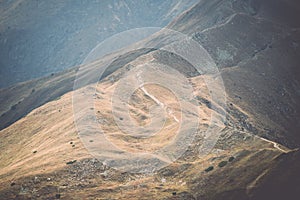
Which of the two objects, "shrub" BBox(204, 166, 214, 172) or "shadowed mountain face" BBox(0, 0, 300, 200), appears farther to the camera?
"shrub" BBox(204, 166, 214, 172)

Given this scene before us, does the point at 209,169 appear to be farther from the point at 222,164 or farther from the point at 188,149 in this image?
the point at 188,149

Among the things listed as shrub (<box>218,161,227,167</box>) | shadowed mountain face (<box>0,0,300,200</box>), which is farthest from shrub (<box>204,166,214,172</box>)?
shrub (<box>218,161,227,167</box>)

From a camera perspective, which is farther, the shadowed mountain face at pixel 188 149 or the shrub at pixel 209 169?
the shrub at pixel 209 169

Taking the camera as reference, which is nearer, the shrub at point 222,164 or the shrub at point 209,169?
the shrub at point 222,164

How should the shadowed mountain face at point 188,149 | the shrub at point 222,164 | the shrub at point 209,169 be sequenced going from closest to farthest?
the shadowed mountain face at point 188,149 < the shrub at point 222,164 < the shrub at point 209,169

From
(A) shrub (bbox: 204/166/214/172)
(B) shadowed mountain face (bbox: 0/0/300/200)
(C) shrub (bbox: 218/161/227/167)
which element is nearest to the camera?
(B) shadowed mountain face (bbox: 0/0/300/200)

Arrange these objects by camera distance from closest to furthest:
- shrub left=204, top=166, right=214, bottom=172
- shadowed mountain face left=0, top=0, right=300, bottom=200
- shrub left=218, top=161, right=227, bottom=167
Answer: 1. shadowed mountain face left=0, top=0, right=300, bottom=200
2. shrub left=218, top=161, right=227, bottom=167
3. shrub left=204, top=166, right=214, bottom=172

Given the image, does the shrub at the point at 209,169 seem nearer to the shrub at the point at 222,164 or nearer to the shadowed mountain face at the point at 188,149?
the shadowed mountain face at the point at 188,149

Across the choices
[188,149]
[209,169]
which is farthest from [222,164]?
[188,149]

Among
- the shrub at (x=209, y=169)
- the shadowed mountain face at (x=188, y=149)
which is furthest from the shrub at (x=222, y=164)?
the shrub at (x=209, y=169)

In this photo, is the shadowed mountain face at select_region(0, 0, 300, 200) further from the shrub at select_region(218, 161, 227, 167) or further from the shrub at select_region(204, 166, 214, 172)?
the shrub at select_region(218, 161, 227, 167)

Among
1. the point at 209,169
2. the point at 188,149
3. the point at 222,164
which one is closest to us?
the point at 222,164

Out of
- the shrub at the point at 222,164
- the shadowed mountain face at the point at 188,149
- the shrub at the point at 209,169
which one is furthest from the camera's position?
the shrub at the point at 209,169
